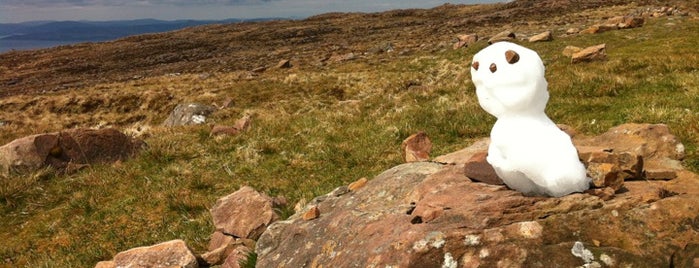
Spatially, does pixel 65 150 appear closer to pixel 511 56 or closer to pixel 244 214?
pixel 244 214

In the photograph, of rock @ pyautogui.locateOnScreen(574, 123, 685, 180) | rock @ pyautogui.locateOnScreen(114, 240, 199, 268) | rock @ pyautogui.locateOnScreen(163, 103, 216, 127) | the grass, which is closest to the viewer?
rock @ pyautogui.locateOnScreen(574, 123, 685, 180)

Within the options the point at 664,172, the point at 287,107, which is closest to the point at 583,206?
the point at 664,172

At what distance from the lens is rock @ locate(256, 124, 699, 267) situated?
11.8 feet

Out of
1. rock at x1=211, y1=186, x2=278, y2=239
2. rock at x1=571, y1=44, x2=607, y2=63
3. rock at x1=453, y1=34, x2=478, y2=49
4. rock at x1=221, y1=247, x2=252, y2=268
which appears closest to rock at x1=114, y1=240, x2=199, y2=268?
rock at x1=221, y1=247, x2=252, y2=268

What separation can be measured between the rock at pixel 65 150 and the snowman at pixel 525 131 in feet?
43.5

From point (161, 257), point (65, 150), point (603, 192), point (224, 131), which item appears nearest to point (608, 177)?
point (603, 192)

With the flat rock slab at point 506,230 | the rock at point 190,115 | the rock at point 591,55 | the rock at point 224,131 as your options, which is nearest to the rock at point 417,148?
the flat rock slab at point 506,230

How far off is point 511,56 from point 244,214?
212 inches

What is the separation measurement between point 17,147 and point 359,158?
1036 cm

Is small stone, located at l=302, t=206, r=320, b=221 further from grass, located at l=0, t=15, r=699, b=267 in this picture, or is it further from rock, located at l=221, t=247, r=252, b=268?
grass, located at l=0, t=15, r=699, b=267

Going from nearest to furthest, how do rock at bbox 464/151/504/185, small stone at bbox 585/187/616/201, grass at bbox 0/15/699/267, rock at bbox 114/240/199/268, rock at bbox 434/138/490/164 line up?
small stone at bbox 585/187/616/201 < rock at bbox 464/151/504/185 < rock at bbox 114/240/199/268 < rock at bbox 434/138/490/164 < grass at bbox 0/15/699/267

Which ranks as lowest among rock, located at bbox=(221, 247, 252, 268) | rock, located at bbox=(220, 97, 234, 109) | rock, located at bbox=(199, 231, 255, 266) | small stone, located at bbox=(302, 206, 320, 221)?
rock, located at bbox=(220, 97, 234, 109)

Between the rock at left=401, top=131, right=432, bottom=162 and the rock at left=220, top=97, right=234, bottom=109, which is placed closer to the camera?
the rock at left=401, top=131, right=432, bottom=162

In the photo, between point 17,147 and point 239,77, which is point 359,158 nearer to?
point 17,147
